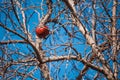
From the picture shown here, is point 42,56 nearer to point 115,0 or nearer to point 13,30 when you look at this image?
point 13,30

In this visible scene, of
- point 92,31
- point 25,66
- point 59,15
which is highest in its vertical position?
point 59,15

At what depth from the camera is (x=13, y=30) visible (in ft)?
10.8

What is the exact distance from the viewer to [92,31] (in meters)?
4.20

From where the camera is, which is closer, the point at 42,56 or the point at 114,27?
the point at 42,56

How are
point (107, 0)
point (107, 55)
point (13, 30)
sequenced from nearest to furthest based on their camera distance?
point (13, 30) → point (107, 55) → point (107, 0)

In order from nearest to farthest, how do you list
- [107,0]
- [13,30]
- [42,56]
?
[13,30] < [42,56] < [107,0]

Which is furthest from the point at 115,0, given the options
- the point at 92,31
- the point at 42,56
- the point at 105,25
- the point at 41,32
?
the point at 42,56

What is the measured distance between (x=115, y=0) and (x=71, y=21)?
0.80 metres

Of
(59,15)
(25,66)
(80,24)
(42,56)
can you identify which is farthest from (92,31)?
(25,66)

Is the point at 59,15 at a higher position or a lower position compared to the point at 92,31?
higher

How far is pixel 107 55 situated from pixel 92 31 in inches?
16.9

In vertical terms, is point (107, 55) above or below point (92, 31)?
below

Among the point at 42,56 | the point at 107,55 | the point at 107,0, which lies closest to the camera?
the point at 42,56

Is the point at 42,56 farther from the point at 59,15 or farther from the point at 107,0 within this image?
the point at 107,0
